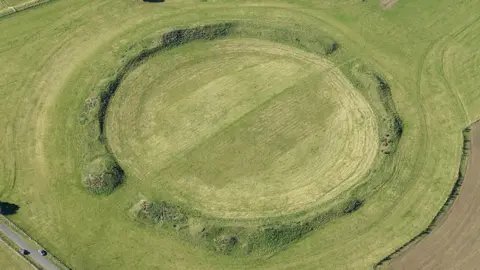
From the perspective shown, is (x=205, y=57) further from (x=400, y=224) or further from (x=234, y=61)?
(x=400, y=224)

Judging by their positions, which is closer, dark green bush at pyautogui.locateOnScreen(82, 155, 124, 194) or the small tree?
the small tree

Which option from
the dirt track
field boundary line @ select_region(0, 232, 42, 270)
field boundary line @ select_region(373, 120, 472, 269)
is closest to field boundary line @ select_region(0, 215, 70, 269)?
field boundary line @ select_region(0, 232, 42, 270)

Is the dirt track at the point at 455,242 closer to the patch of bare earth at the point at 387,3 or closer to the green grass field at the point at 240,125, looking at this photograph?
the green grass field at the point at 240,125

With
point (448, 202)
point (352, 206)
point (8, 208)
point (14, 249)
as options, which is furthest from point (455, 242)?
point (8, 208)

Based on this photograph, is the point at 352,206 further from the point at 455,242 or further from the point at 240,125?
the point at 240,125

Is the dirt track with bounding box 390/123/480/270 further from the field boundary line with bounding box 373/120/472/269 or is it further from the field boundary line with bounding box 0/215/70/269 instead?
the field boundary line with bounding box 0/215/70/269

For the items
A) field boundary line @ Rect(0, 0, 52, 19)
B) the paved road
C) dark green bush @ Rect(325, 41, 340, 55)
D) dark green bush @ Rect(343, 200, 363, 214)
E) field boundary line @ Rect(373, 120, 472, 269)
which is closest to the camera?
the paved road
